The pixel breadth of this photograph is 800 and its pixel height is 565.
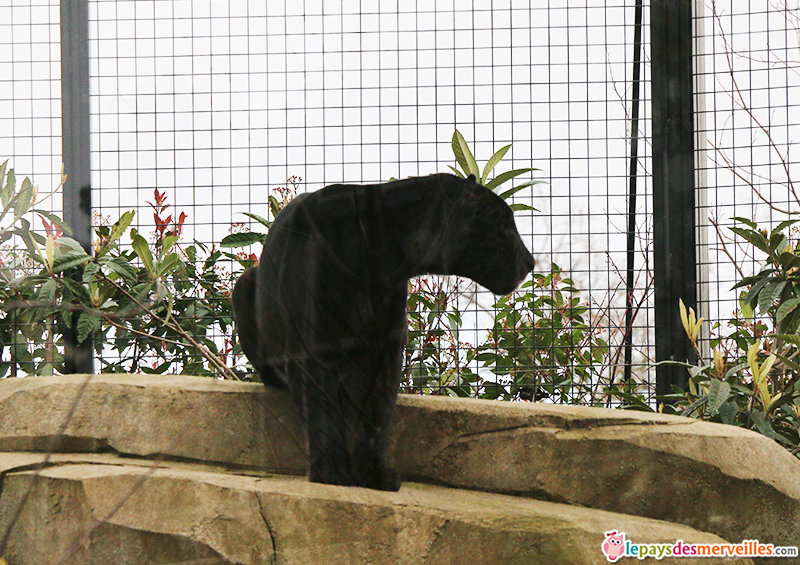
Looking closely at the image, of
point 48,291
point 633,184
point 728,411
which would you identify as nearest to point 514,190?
point 633,184

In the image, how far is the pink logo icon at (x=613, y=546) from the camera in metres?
0.71

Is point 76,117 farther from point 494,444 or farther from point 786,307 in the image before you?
point 786,307

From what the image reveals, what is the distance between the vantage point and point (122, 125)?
0.73 metres

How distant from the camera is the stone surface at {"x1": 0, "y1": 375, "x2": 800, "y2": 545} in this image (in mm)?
740

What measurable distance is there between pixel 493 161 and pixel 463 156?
62 millimetres

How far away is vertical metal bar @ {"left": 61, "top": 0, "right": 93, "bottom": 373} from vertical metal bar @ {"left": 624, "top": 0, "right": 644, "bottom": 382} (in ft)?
2.05

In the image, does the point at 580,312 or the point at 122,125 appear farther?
the point at 580,312

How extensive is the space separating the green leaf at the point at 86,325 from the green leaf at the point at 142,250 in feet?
0.71

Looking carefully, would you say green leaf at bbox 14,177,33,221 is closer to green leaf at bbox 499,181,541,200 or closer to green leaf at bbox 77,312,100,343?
green leaf at bbox 77,312,100,343

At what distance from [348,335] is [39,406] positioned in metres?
0.39

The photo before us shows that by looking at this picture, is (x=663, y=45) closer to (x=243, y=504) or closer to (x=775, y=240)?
(x=775, y=240)

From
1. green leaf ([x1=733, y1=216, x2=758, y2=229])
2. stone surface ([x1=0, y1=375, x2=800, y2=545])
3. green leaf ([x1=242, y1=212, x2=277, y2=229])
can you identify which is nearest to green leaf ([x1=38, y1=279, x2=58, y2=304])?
stone surface ([x1=0, y1=375, x2=800, y2=545])

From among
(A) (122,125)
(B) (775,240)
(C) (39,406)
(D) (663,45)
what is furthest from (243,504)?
(B) (775,240)

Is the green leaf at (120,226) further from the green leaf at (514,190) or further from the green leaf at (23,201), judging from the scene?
the green leaf at (514,190)
